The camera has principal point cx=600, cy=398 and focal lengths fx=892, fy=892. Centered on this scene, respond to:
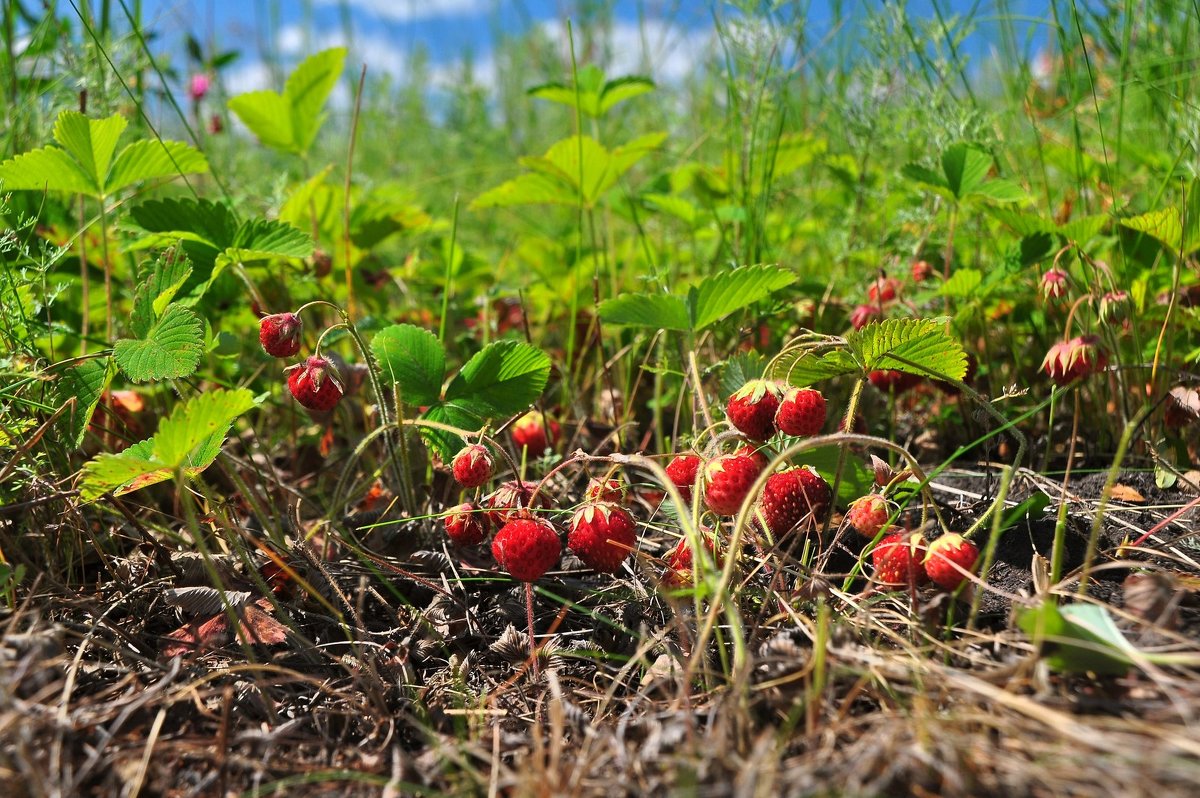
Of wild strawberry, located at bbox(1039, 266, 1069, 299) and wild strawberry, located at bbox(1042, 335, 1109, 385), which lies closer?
wild strawberry, located at bbox(1042, 335, 1109, 385)

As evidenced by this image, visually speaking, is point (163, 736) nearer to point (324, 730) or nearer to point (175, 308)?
point (324, 730)

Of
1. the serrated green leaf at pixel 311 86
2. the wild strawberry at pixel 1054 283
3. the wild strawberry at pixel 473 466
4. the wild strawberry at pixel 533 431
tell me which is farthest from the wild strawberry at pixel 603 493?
the serrated green leaf at pixel 311 86

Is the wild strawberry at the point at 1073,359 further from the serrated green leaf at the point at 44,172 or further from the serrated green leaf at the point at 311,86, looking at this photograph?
the serrated green leaf at the point at 44,172

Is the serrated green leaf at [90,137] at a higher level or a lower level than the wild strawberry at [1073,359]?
higher

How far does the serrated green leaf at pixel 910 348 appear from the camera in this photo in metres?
1.33

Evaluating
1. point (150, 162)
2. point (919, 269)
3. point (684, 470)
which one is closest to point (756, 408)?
point (684, 470)

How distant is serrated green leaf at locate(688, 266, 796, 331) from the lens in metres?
1.52

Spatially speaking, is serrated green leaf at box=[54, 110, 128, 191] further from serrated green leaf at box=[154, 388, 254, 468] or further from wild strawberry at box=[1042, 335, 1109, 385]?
wild strawberry at box=[1042, 335, 1109, 385]

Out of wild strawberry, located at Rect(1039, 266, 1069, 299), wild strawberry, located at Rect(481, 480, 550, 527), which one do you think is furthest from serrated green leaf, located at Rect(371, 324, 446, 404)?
wild strawberry, located at Rect(1039, 266, 1069, 299)

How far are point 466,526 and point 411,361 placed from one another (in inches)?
13.0

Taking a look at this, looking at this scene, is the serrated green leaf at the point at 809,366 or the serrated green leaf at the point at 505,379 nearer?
the serrated green leaf at the point at 809,366

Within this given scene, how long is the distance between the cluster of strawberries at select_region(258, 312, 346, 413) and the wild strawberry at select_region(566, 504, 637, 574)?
47 cm

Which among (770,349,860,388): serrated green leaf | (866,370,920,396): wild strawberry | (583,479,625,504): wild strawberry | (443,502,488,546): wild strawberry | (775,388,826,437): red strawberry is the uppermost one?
(770,349,860,388): serrated green leaf

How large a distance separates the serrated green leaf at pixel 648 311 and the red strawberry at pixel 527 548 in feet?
1.39
